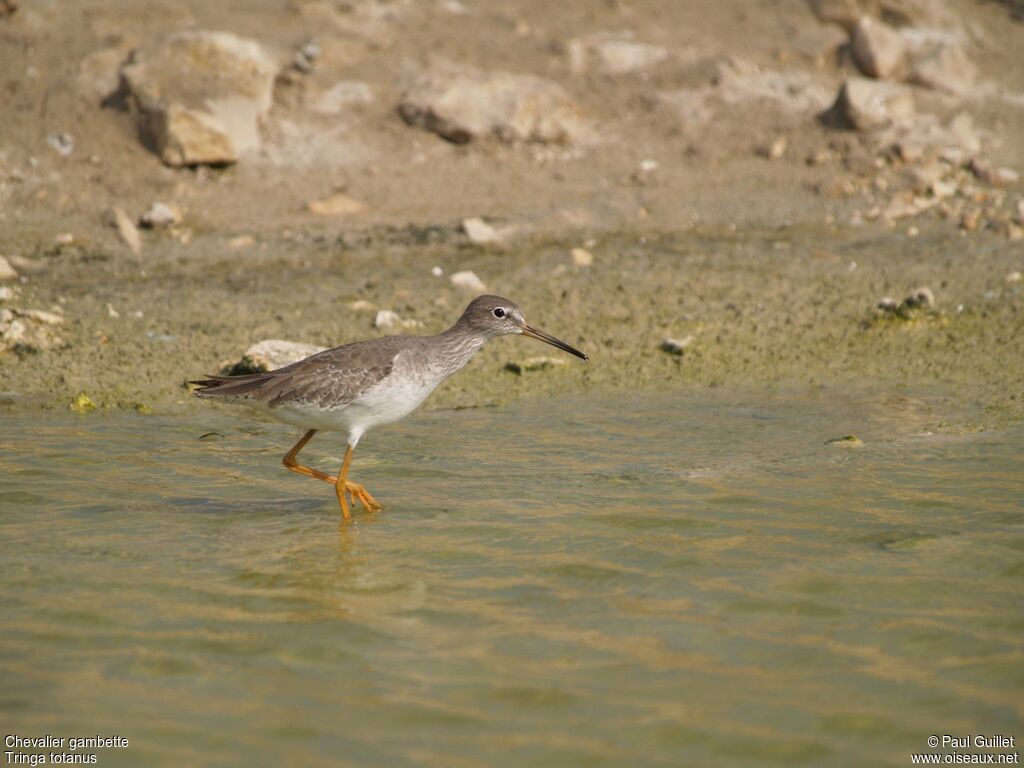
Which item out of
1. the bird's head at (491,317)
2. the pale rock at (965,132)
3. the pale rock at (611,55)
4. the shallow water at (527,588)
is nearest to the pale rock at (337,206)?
the pale rock at (611,55)

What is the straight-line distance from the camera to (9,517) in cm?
743

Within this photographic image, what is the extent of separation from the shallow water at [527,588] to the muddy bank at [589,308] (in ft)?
2.08

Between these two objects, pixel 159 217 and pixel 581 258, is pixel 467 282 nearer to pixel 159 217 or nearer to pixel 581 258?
pixel 581 258

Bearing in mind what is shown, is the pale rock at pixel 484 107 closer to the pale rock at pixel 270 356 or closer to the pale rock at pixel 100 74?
the pale rock at pixel 100 74

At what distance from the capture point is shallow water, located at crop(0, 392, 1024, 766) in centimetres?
505

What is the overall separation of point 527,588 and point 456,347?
2417 mm

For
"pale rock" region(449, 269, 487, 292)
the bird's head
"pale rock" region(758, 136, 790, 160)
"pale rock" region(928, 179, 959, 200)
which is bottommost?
the bird's head

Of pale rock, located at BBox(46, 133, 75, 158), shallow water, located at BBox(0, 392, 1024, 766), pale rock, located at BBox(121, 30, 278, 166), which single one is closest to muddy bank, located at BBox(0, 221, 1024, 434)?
shallow water, located at BBox(0, 392, 1024, 766)

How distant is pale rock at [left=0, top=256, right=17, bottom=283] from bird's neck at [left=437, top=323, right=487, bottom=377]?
458cm

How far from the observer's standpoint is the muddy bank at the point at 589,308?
10.0 meters

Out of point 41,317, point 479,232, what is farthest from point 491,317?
point 41,317

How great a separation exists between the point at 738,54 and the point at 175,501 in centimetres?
919

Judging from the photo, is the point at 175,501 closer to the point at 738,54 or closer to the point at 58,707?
the point at 58,707

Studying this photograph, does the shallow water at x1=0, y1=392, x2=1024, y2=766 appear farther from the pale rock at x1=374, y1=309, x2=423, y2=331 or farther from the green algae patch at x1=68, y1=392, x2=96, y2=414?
the pale rock at x1=374, y1=309, x2=423, y2=331
